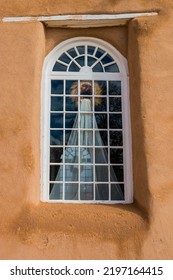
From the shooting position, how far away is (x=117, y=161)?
16.1 ft

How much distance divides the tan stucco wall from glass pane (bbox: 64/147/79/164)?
0.39 meters

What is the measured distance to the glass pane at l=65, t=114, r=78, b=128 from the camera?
498 cm

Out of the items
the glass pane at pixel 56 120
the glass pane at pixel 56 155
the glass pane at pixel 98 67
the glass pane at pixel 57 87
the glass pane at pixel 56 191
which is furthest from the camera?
the glass pane at pixel 98 67

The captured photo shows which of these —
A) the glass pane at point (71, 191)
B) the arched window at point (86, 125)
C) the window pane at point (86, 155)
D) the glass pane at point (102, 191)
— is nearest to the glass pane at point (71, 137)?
the arched window at point (86, 125)

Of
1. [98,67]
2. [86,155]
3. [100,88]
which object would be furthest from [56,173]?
[98,67]

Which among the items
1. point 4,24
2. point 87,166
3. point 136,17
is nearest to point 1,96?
point 4,24

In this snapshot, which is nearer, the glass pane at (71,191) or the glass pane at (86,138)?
the glass pane at (71,191)

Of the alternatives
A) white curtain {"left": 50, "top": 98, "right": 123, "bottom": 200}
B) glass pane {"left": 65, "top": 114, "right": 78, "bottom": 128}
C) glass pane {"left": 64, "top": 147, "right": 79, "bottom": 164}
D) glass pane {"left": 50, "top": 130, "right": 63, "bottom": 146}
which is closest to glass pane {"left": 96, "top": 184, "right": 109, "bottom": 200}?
white curtain {"left": 50, "top": 98, "right": 123, "bottom": 200}

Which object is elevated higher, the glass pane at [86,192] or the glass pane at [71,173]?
the glass pane at [71,173]

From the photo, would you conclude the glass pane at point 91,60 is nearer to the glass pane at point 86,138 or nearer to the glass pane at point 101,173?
the glass pane at point 86,138

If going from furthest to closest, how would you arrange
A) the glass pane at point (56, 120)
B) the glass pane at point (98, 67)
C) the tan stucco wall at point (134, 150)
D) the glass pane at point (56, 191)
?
the glass pane at point (98, 67) < the glass pane at point (56, 120) < the glass pane at point (56, 191) < the tan stucco wall at point (134, 150)

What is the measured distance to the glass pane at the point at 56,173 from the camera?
15.8 ft

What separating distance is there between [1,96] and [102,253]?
230cm

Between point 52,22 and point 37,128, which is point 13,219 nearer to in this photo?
point 37,128
